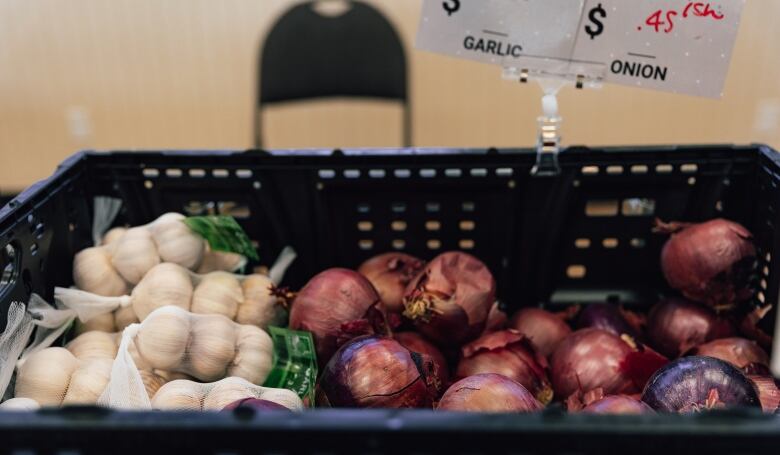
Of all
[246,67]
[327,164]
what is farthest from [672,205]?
[246,67]

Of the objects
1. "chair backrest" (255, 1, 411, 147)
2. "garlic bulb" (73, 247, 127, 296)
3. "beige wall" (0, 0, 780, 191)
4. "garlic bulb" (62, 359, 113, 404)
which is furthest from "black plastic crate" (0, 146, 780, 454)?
"beige wall" (0, 0, 780, 191)

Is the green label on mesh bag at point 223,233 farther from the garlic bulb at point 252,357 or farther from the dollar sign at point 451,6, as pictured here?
the dollar sign at point 451,6

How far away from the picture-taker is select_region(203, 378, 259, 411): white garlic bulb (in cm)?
70

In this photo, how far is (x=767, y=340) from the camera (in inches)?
32.7

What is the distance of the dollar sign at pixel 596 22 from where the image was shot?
2.75ft

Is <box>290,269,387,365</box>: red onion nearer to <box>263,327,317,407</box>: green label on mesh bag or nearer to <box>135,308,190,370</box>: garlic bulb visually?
<box>263,327,317,407</box>: green label on mesh bag

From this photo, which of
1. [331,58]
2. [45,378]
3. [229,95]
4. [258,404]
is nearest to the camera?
[258,404]

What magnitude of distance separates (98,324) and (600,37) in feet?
2.31

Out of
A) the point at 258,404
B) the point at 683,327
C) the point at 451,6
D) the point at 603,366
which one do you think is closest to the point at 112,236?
the point at 258,404

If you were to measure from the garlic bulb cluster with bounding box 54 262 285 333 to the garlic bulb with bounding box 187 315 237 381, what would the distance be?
0.15 feet

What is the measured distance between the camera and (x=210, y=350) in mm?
786

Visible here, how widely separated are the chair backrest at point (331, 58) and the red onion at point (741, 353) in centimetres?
127

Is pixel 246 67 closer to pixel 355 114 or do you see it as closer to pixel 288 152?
pixel 355 114

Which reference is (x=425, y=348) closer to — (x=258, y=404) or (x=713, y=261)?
(x=258, y=404)
